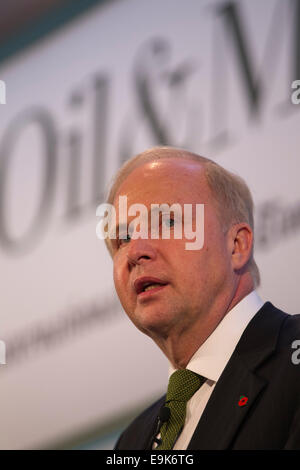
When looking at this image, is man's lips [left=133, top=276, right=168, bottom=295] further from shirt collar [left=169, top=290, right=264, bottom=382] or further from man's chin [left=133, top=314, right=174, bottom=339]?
shirt collar [left=169, top=290, right=264, bottom=382]

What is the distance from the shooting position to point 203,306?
5.51 feet

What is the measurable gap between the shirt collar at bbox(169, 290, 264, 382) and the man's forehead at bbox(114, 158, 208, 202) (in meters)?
0.33

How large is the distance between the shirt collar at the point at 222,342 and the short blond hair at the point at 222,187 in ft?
0.49

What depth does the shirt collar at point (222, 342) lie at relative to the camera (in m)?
1.65

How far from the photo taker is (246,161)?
7.93 feet

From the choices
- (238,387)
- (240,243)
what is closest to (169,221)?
(240,243)

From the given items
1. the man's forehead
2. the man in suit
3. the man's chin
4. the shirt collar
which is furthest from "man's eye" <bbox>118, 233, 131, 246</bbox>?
the shirt collar

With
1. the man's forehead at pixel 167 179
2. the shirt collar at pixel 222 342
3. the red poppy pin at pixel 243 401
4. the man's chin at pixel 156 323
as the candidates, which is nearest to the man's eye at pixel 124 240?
the man's forehead at pixel 167 179

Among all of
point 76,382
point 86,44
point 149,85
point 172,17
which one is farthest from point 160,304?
point 86,44

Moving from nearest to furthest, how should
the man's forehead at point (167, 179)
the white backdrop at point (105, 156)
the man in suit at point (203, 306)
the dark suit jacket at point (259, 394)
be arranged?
the dark suit jacket at point (259, 394)
the man in suit at point (203, 306)
the man's forehead at point (167, 179)
the white backdrop at point (105, 156)

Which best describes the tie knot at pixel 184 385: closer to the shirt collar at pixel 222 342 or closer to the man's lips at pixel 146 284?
the shirt collar at pixel 222 342

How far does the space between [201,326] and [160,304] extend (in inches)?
5.4

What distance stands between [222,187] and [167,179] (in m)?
0.16

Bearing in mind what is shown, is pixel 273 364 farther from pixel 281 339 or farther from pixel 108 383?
pixel 108 383
